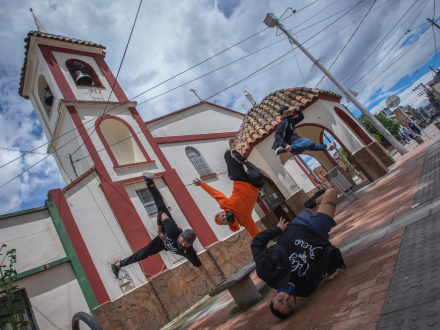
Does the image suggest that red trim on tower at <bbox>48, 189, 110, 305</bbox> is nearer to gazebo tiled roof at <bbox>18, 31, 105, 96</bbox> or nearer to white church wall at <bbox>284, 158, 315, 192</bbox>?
gazebo tiled roof at <bbox>18, 31, 105, 96</bbox>

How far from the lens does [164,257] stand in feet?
30.2

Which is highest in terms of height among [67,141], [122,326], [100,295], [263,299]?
[67,141]

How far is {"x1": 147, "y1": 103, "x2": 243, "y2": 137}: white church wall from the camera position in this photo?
541 inches

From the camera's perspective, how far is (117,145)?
464 inches

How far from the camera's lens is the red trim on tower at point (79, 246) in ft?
25.4

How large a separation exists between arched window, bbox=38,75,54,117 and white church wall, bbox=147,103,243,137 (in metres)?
4.70

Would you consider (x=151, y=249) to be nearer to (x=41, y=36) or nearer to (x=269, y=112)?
(x=269, y=112)

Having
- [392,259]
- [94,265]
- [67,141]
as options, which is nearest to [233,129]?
[67,141]

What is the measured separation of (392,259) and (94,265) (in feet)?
27.0

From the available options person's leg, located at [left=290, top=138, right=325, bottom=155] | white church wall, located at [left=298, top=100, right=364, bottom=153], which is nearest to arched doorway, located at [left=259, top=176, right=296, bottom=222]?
white church wall, located at [left=298, top=100, right=364, bottom=153]

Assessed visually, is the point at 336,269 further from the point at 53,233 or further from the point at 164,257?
the point at 53,233

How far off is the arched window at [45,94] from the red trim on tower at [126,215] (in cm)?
428

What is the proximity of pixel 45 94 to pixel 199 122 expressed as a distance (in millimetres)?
8098

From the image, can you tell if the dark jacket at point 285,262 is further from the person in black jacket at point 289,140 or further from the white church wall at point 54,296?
the white church wall at point 54,296
